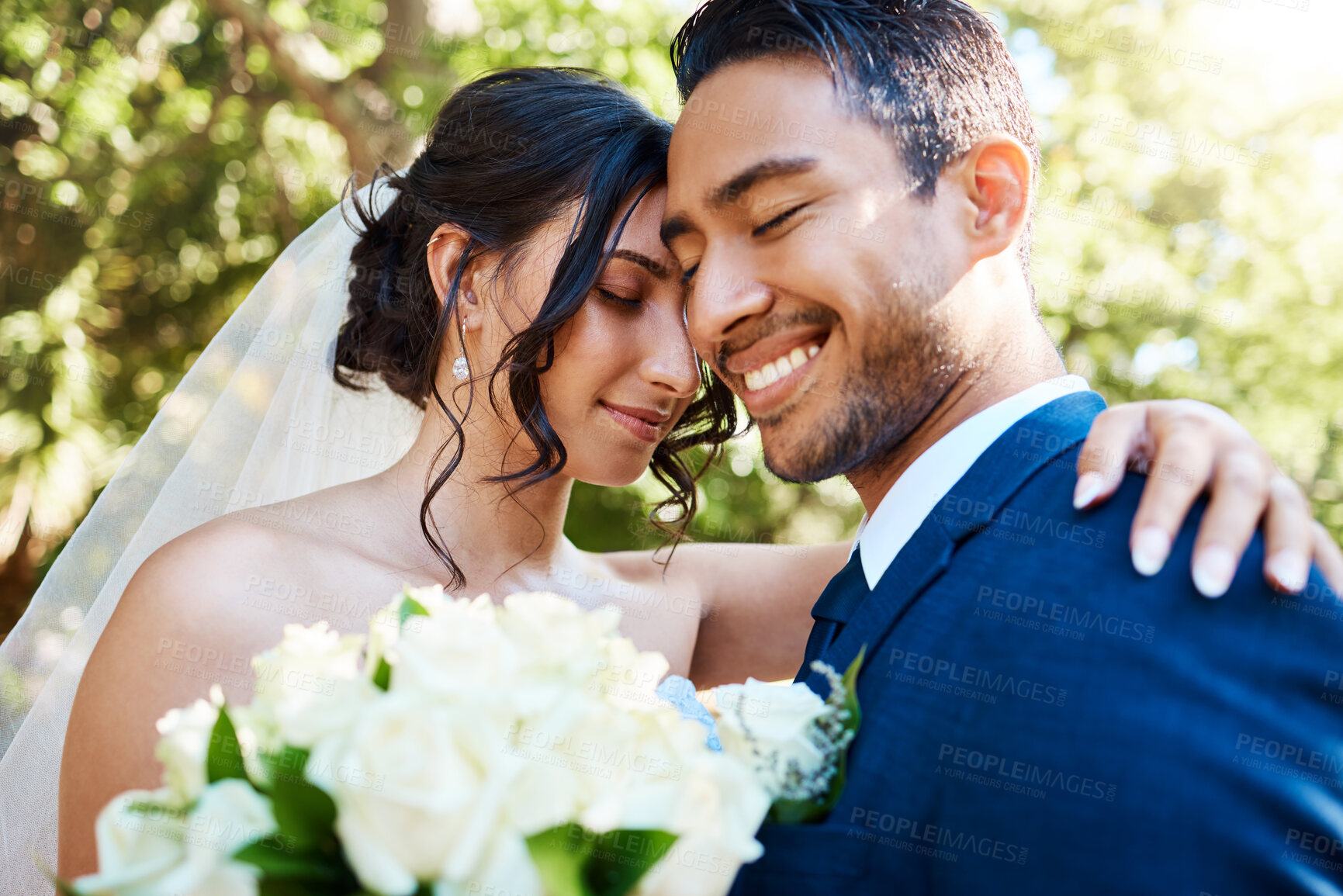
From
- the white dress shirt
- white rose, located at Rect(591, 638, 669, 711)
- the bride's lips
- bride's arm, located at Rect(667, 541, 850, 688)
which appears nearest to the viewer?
white rose, located at Rect(591, 638, 669, 711)

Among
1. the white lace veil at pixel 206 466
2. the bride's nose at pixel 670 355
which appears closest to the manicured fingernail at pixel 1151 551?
the bride's nose at pixel 670 355

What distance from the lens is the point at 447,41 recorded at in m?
5.60

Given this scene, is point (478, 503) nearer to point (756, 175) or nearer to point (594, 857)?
point (756, 175)

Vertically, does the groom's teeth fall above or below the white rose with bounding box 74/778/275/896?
above

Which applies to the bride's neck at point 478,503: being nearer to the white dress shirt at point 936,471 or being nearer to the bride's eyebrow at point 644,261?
the bride's eyebrow at point 644,261

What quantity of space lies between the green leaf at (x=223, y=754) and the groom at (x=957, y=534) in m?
0.78

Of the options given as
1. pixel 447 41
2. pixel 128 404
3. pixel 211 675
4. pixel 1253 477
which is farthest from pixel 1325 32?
pixel 128 404

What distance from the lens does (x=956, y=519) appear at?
69.0 inches

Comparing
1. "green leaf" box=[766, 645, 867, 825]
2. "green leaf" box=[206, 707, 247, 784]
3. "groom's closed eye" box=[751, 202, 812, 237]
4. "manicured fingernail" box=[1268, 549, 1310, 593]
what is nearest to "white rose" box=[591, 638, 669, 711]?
"green leaf" box=[766, 645, 867, 825]

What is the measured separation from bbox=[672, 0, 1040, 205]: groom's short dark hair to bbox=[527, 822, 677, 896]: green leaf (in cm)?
157

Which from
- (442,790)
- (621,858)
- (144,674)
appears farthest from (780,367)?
(144,674)

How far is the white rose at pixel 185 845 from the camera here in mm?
1115

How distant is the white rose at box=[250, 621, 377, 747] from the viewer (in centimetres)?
113

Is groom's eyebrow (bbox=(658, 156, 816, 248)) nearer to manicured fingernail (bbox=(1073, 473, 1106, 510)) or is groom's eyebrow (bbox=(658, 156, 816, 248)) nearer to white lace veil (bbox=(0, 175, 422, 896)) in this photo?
manicured fingernail (bbox=(1073, 473, 1106, 510))
